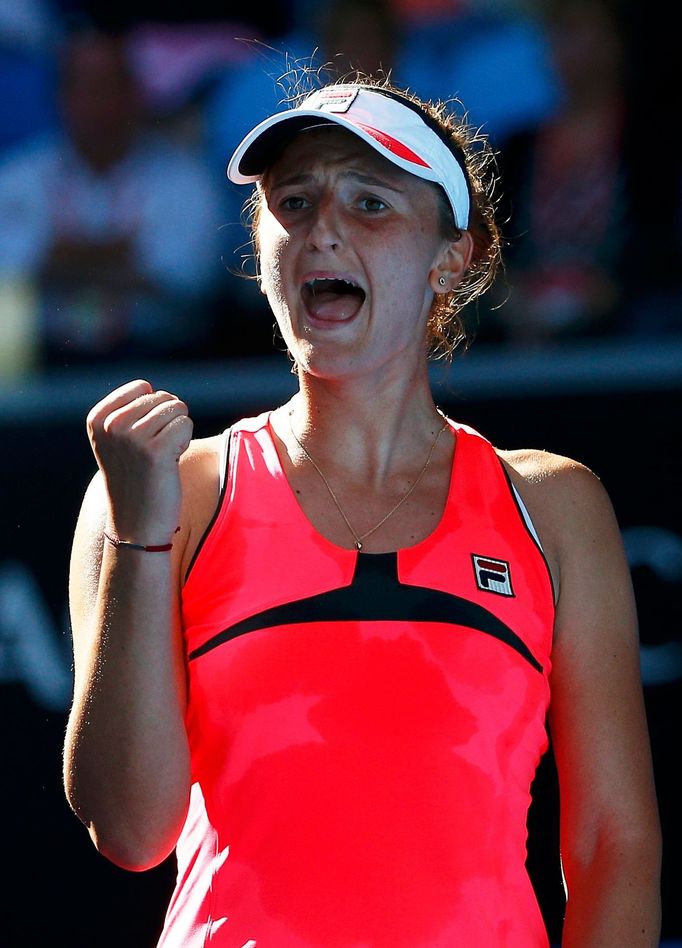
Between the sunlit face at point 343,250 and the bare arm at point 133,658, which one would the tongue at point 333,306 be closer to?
the sunlit face at point 343,250

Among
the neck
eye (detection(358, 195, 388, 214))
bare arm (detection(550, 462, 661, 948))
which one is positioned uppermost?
eye (detection(358, 195, 388, 214))

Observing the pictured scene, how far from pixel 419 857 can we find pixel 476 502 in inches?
21.2

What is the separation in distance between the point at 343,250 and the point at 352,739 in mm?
685

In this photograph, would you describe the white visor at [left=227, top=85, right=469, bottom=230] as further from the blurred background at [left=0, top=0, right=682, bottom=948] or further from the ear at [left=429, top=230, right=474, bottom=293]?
the blurred background at [left=0, top=0, right=682, bottom=948]

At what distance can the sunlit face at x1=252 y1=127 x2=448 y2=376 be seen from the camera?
77.7 inches

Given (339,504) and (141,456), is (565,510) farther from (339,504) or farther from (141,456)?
(141,456)

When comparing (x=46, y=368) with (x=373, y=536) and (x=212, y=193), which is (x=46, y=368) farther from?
(x=373, y=536)

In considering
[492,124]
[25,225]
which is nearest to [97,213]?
[25,225]

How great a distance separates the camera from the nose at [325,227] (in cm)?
196

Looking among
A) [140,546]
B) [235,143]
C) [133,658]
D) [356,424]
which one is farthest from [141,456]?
[235,143]

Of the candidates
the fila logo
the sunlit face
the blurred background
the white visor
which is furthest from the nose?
the blurred background

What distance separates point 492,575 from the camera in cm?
198

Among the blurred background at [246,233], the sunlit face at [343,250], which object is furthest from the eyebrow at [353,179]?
the blurred background at [246,233]

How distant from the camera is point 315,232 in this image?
197 centimetres
